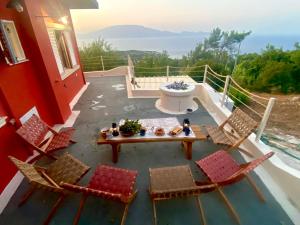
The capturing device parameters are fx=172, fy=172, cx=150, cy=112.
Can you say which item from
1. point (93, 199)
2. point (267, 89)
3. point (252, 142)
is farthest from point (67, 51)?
point (267, 89)

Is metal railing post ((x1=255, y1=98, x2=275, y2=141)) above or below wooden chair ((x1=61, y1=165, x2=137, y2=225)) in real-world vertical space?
above

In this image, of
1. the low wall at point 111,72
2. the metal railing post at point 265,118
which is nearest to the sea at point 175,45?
the low wall at point 111,72

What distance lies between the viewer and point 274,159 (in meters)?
2.68

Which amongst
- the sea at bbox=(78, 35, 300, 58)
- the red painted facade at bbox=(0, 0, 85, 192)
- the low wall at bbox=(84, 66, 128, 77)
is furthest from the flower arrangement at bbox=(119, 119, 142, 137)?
the sea at bbox=(78, 35, 300, 58)

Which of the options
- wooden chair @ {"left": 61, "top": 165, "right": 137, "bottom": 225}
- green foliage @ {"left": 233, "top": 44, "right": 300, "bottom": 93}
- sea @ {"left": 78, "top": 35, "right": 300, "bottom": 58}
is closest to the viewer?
wooden chair @ {"left": 61, "top": 165, "right": 137, "bottom": 225}

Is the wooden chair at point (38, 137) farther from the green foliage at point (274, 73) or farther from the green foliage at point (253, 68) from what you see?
the green foliage at point (274, 73)

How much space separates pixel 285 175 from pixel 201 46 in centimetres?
4065

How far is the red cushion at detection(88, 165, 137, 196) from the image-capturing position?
2.20 metres

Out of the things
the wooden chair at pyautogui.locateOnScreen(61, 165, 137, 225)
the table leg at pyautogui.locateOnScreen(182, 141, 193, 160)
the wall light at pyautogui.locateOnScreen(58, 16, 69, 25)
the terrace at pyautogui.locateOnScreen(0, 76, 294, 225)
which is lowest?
the terrace at pyautogui.locateOnScreen(0, 76, 294, 225)

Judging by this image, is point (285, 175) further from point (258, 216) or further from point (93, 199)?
point (93, 199)

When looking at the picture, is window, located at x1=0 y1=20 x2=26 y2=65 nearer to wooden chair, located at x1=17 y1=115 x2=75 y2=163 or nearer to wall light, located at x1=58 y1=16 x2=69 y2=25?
wooden chair, located at x1=17 y1=115 x2=75 y2=163

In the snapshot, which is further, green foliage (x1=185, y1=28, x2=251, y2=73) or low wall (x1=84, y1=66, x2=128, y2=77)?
green foliage (x1=185, y1=28, x2=251, y2=73)

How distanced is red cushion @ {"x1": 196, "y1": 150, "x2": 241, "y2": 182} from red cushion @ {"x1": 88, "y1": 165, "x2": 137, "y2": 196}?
40.1 inches

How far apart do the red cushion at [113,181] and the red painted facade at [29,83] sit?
1458 mm
